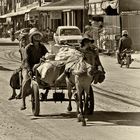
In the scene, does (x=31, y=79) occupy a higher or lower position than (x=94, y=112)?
higher

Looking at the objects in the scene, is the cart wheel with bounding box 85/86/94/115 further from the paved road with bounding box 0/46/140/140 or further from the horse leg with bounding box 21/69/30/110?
the horse leg with bounding box 21/69/30/110

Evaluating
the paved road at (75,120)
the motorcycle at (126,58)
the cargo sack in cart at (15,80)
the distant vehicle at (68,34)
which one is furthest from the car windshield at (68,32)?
the cargo sack in cart at (15,80)

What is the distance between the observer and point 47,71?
12.0 meters

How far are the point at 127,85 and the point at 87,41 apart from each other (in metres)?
8.21

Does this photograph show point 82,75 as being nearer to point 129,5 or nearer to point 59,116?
point 59,116

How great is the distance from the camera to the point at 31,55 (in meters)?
12.6

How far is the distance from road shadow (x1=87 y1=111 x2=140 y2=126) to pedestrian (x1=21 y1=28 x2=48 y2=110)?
64.6 inches

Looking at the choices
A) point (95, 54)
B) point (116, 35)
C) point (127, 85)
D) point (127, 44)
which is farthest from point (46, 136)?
point (116, 35)

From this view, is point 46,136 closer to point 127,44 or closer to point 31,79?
point 31,79

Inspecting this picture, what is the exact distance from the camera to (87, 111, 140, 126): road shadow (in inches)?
443

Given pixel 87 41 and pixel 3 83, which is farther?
pixel 3 83

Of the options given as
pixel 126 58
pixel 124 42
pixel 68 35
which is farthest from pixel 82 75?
pixel 68 35

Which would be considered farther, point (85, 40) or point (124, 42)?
point (124, 42)

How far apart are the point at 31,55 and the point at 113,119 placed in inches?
90.8
